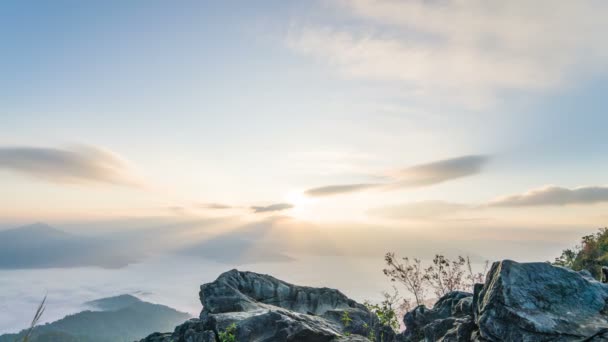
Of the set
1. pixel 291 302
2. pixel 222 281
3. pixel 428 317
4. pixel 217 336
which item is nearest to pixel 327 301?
pixel 291 302

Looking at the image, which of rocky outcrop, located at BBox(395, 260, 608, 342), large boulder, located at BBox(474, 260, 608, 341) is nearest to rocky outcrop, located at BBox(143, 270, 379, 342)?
rocky outcrop, located at BBox(395, 260, 608, 342)

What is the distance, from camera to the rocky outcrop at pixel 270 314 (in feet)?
48.8

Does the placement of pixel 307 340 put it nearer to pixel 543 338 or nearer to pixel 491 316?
pixel 491 316

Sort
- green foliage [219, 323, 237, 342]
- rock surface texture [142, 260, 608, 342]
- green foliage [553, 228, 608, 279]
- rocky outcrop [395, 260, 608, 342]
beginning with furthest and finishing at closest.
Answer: green foliage [553, 228, 608, 279], green foliage [219, 323, 237, 342], rock surface texture [142, 260, 608, 342], rocky outcrop [395, 260, 608, 342]

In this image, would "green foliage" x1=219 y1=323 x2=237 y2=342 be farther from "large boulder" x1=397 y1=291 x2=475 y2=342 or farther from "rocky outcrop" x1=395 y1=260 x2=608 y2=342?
"rocky outcrop" x1=395 y1=260 x2=608 y2=342

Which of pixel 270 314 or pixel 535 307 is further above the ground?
pixel 535 307

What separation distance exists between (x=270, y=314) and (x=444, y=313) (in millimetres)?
8092

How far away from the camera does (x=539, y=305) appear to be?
10273 millimetres

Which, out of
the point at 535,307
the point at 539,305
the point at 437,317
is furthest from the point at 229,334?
the point at 539,305

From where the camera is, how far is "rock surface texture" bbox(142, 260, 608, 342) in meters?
A: 9.92

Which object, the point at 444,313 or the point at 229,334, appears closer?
the point at 229,334

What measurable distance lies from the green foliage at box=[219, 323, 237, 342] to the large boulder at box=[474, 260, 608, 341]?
9263mm

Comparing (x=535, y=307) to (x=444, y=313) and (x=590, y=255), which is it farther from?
(x=590, y=255)

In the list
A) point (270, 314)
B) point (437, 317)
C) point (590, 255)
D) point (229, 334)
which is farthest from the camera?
point (590, 255)
